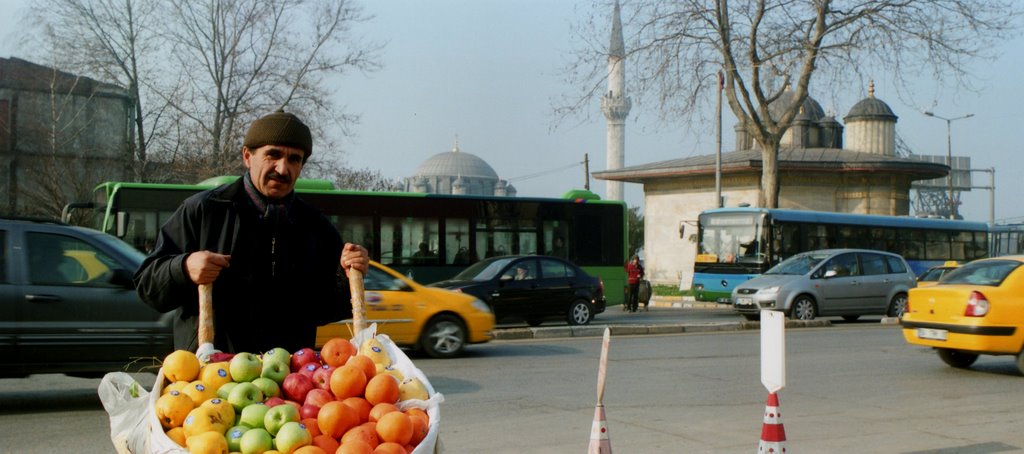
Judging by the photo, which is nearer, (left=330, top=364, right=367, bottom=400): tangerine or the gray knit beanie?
(left=330, top=364, right=367, bottom=400): tangerine

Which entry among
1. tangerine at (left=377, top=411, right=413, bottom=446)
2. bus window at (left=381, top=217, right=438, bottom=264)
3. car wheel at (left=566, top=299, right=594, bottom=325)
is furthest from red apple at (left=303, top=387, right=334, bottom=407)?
bus window at (left=381, top=217, right=438, bottom=264)

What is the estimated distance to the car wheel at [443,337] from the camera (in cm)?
1314

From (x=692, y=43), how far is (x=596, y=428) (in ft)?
84.9

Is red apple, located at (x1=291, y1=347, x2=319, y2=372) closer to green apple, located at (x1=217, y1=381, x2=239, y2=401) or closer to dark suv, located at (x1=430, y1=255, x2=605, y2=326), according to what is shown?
green apple, located at (x1=217, y1=381, x2=239, y2=401)

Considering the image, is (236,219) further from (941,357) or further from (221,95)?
(221,95)

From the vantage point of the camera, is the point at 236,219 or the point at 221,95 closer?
the point at 236,219

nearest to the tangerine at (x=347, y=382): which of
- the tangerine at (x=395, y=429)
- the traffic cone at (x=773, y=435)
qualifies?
the tangerine at (x=395, y=429)

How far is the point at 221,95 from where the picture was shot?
32875 millimetres

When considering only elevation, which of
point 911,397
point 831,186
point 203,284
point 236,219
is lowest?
point 911,397

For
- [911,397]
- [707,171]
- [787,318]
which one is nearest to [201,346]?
[911,397]

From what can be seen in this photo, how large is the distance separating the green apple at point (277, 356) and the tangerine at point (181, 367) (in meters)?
0.22

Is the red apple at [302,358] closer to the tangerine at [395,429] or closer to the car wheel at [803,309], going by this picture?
the tangerine at [395,429]

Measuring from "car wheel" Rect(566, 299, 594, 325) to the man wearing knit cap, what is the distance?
1548 cm

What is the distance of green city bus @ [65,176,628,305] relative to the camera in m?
19.0
